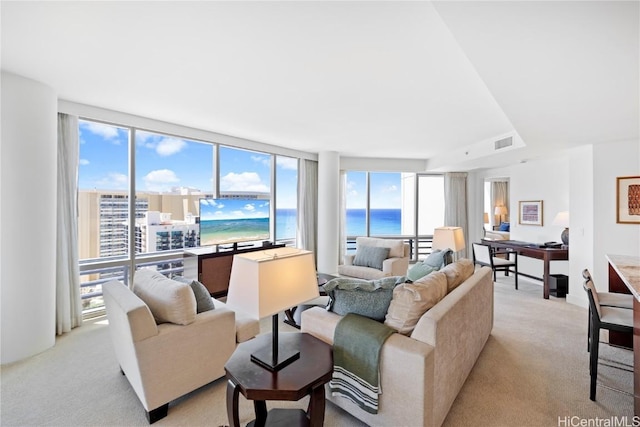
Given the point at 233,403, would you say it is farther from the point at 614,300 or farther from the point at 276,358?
the point at 614,300

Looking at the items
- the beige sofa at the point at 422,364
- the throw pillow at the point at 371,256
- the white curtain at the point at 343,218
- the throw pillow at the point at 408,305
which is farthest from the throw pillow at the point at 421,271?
the white curtain at the point at 343,218

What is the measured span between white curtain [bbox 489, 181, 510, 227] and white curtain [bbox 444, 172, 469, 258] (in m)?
0.56

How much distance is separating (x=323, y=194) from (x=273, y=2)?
14.4 ft

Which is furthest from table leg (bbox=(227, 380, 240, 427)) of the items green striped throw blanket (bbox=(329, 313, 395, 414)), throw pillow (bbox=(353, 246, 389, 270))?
throw pillow (bbox=(353, 246, 389, 270))

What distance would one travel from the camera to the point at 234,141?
4824 millimetres

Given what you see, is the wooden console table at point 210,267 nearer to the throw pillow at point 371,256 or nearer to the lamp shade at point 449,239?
the throw pillow at point 371,256

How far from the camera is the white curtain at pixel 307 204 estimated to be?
6.01 m

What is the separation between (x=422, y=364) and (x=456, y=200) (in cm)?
602

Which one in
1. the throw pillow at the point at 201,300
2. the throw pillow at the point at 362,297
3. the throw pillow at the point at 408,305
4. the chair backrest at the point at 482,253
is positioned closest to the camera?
Answer: the throw pillow at the point at 408,305

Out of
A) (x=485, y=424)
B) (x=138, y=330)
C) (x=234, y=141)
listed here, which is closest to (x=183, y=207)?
(x=234, y=141)

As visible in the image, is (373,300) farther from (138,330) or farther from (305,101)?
(305,101)

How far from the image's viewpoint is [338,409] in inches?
76.7

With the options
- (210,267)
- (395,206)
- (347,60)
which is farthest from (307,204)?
(347,60)

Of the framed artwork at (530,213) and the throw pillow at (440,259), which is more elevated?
the framed artwork at (530,213)
